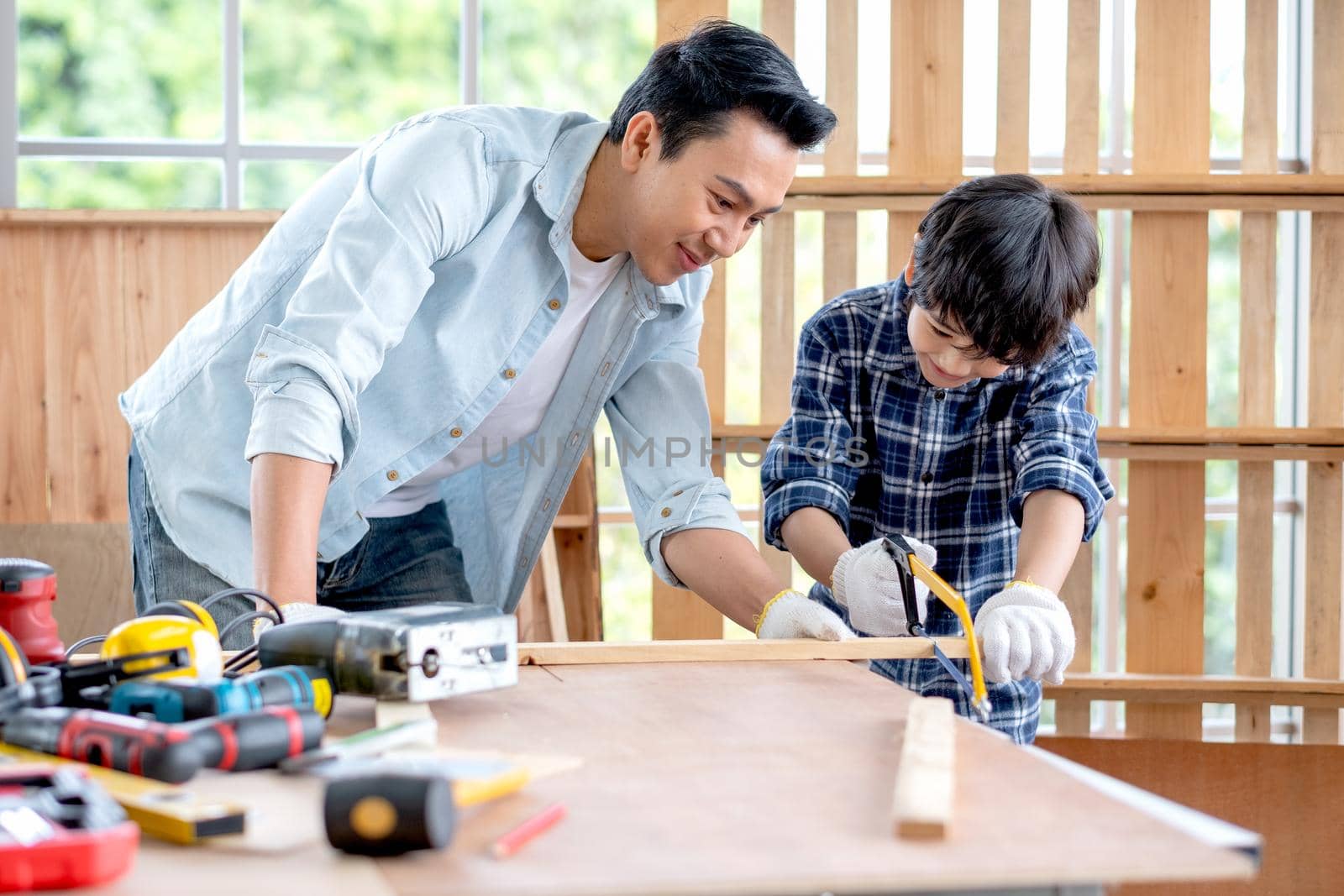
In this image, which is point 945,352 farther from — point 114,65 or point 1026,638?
point 114,65

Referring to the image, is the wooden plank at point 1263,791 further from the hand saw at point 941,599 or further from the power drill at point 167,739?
the power drill at point 167,739

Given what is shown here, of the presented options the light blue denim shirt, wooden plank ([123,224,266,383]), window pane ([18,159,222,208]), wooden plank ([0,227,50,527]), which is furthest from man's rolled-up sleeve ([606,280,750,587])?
window pane ([18,159,222,208])

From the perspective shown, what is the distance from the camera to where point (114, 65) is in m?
3.19

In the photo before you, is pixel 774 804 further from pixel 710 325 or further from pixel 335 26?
pixel 335 26

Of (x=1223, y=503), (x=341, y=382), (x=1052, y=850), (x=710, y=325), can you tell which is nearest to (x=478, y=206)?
(x=341, y=382)

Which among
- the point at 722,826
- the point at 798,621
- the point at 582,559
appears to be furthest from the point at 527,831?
the point at 582,559

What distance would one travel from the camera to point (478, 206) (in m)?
1.37

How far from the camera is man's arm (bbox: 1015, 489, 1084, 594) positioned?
1.43 m

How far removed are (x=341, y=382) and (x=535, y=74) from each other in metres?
2.37

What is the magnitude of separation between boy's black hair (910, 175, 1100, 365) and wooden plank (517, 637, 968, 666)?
405 mm

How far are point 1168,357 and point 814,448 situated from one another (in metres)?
1.42

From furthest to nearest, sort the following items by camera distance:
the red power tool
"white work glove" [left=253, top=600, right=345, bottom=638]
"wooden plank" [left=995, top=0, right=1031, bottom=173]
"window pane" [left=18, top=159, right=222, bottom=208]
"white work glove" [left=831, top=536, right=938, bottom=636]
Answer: "window pane" [left=18, top=159, right=222, bottom=208] < "wooden plank" [left=995, top=0, right=1031, bottom=173] < "white work glove" [left=831, top=536, right=938, bottom=636] < "white work glove" [left=253, top=600, right=345, bottom=638] < the red power tool

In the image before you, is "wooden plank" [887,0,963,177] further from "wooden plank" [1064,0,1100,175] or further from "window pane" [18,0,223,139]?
"window pane" [18,0,223,139]

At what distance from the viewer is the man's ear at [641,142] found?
4.56 feet
